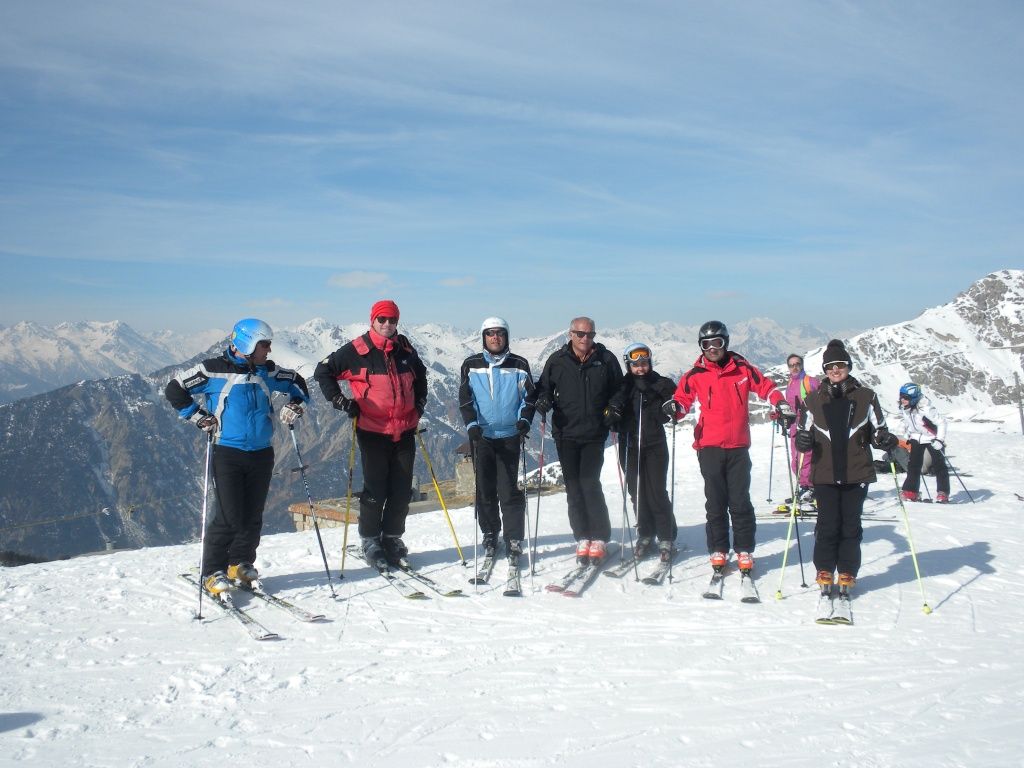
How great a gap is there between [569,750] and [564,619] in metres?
2.29

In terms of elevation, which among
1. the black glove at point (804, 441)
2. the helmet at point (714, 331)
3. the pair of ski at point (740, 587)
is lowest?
the pair of ski at point (740, 587)

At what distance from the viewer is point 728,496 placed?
7246 mm

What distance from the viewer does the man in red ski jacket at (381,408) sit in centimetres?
718

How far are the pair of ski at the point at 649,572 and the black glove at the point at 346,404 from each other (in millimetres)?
3086

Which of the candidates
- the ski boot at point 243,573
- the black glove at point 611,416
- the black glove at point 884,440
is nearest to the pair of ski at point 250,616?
the ski boot at point 243,573

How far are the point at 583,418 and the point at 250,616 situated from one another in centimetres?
361

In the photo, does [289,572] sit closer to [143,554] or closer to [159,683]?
[143,554]

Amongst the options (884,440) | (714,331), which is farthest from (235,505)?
(884,440)

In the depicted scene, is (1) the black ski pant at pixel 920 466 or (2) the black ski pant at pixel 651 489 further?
(1) the black ski pant at pixel 920 466

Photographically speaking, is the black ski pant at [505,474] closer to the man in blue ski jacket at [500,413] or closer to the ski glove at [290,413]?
the man in blue ski jacket at [500,413]

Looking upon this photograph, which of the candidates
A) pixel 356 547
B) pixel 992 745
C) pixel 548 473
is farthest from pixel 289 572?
pixel 548 473

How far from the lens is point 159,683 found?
4875 millimetres

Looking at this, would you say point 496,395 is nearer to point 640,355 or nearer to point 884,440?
point 640,355

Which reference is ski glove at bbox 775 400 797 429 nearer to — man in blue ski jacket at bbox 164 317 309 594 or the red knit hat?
the red knit hat
